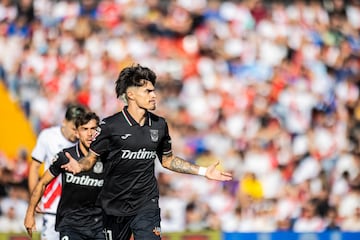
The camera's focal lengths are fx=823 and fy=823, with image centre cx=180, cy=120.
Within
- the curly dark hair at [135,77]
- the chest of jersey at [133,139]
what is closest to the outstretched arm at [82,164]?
the chest of jersey at [133,139]

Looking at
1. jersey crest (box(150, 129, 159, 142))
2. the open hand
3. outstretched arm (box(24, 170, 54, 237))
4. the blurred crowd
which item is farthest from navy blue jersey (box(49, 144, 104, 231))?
the blurred crowd

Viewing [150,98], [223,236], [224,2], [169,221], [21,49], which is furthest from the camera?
[224,2]

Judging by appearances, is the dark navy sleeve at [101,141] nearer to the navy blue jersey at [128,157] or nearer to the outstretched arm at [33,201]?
the navy blue jersey at [128,157]

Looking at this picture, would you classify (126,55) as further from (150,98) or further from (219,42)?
(150,98)

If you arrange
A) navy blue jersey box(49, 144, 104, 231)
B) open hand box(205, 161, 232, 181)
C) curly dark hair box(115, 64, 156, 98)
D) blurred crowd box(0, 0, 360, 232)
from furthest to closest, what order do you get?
blurred crowd box(0, 0, 360, 232), navy blue jersey box(49, 144, 104, 231), curly dark hair box(115, 64, 156, 98), open hand box(205, 161, 232, 181)

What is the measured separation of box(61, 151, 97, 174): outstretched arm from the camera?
21.8 ft

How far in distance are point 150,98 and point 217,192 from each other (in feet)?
18.5

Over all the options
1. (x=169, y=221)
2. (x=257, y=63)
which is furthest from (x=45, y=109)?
(x=257, y=63)

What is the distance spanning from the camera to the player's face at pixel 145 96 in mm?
6637

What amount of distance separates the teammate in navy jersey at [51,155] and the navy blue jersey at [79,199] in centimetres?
83

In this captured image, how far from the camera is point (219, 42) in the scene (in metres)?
13.2

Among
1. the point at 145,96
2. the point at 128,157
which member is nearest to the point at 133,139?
the point at 128,157

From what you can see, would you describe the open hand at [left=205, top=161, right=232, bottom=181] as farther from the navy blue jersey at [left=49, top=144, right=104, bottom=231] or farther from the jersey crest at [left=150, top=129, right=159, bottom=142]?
the navy blue jersey at [left=49, top=144, right=104, bottom=231]

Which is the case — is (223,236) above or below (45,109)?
below
